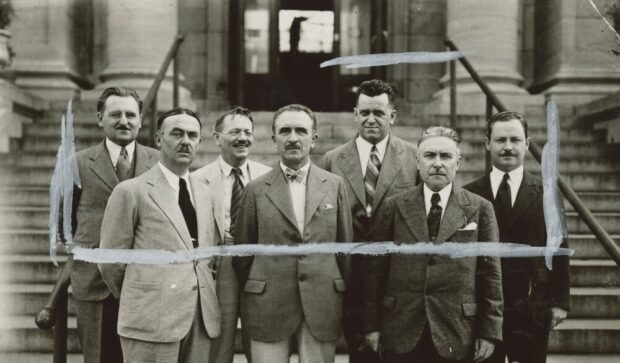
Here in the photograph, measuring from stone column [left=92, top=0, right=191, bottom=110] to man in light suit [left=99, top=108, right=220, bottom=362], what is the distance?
5711 millimetres

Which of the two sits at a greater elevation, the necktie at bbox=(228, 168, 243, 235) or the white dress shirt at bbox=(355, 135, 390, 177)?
the white dress shirt at bbox=(355, 135, 390, 177)

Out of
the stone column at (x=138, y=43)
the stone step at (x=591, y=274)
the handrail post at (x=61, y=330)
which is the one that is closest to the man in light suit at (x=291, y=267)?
the handrail post at (x=61, y=330)

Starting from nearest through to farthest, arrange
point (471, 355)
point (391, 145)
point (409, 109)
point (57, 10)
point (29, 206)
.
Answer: point (471, 355), point (391, 145), point (29, 206), point (57, 10), point (409, 109)

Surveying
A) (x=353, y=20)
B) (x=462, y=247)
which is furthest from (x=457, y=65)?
(x=462, y=247)

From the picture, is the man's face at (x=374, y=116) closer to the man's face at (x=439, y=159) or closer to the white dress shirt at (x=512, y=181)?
the man's face at (x=439, y=159)

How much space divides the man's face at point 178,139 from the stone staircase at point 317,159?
2663 millimetres

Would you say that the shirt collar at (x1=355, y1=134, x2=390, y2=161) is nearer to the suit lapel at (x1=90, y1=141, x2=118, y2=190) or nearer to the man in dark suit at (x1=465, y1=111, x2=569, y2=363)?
the man in dark suit at (x1=465, y1=111, x2=569, y2=363)

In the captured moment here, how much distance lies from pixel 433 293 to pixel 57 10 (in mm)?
7786

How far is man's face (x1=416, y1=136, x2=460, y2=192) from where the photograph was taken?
3.40m

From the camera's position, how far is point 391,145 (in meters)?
4.05

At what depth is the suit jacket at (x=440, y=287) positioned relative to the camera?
336 centimetres

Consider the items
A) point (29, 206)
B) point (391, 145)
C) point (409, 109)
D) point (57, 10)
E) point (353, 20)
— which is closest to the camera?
point (391, 145)

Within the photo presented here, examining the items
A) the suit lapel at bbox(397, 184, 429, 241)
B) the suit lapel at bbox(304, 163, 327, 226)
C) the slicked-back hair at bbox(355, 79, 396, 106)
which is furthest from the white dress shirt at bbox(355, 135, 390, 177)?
the suit lapel at bbox(397, 184, 429, 241)

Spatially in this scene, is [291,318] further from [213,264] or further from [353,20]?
[353,20]
